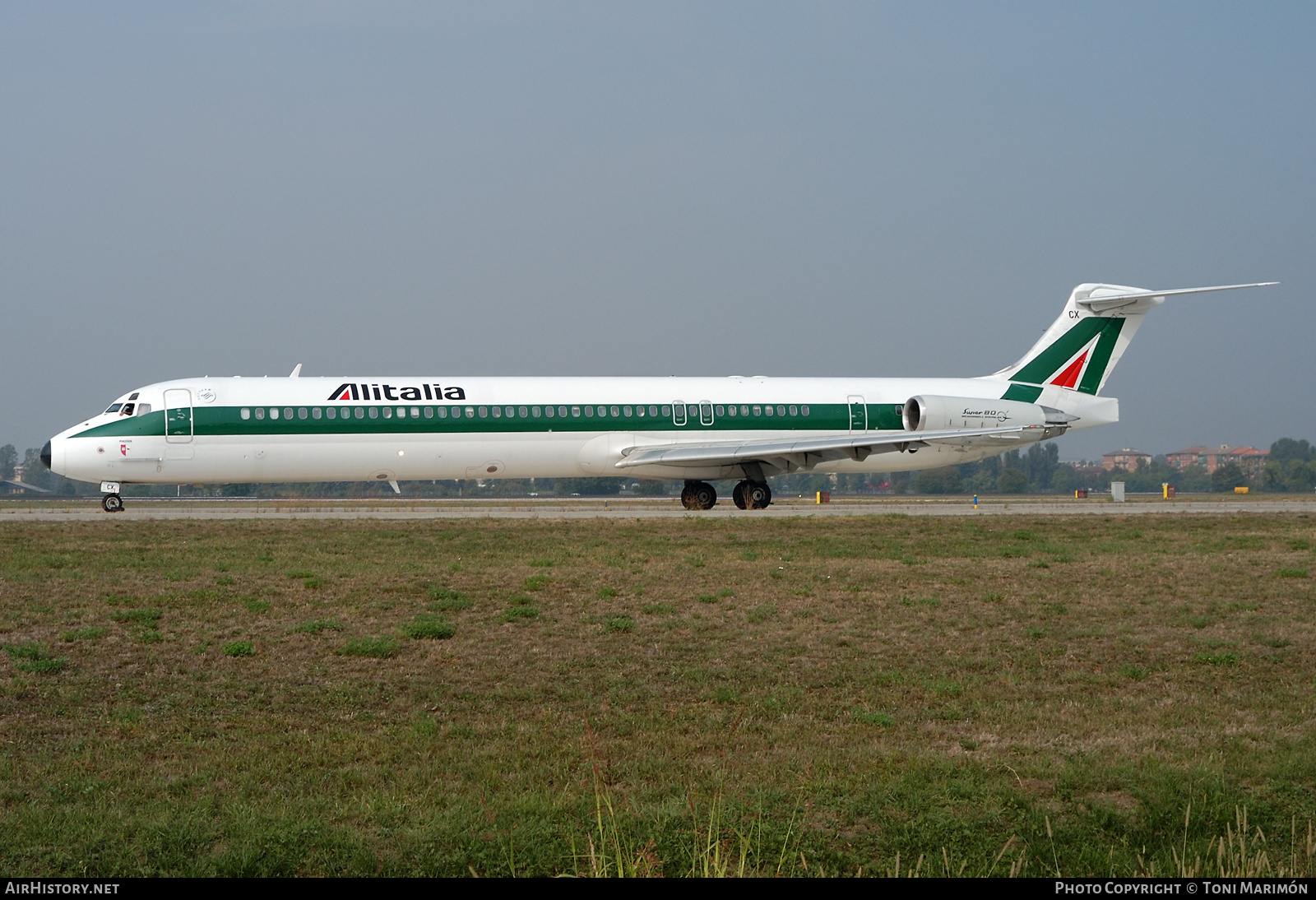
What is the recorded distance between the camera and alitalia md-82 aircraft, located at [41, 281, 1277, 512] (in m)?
30.8

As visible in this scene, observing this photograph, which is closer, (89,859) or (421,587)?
(89,859)

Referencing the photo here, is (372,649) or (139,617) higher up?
(139,617)

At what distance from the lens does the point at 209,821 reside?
7.20 meters

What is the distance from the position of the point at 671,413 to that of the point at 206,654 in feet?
75.9

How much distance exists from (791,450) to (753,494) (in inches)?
79.5

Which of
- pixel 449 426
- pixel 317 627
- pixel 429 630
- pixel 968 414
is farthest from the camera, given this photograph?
pixel 968 414

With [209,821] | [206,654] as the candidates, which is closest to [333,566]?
[206,654]

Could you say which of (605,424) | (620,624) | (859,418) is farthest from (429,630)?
(859,418)

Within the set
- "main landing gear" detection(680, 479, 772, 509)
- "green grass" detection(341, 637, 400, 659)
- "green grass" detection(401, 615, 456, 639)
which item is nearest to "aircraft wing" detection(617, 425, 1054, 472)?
"main landing gear" detection(680, 479, 772, 509)

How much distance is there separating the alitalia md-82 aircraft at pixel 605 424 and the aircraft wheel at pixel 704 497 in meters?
0.05

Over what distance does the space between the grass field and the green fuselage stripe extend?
12.1 m

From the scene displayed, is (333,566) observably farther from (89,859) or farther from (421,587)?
(89,859)

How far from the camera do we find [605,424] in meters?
33.7

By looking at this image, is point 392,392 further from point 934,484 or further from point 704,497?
point 934,484
